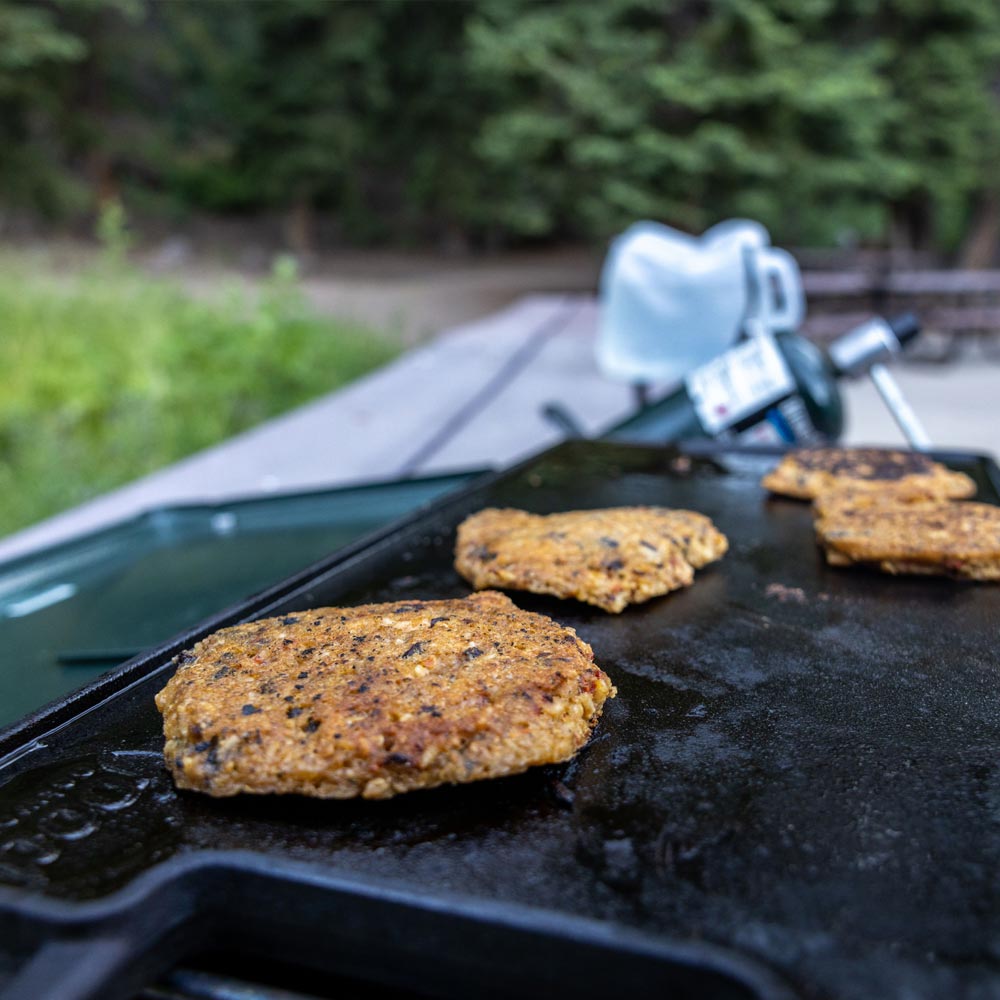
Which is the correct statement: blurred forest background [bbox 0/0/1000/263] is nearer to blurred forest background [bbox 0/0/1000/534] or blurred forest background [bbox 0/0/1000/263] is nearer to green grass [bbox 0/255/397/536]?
blurred forest background [bbox 0/0/1000/534]

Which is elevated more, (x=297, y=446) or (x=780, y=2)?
(x=780, y=2)

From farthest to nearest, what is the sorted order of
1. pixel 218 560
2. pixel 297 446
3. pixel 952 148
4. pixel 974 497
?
pixel 952 148, pixel 297 446, pixel 218 560, pixel 974 497

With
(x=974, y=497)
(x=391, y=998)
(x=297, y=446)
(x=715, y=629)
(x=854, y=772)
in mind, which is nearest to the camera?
(x=391, y=998)

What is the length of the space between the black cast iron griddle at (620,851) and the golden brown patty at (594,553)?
168 mm

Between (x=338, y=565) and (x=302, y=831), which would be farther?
(x=338, y=565)

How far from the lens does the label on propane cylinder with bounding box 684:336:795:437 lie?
Result: 2297 mm

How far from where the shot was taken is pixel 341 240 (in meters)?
17.6

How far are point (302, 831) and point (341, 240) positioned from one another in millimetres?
17672

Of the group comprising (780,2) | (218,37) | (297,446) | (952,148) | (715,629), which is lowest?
(297,446)

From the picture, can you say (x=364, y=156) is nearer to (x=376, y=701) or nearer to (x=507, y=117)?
(x=507, y=117)

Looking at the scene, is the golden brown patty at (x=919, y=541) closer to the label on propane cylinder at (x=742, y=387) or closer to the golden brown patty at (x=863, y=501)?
the golden brown patty at (x=863, y=501)

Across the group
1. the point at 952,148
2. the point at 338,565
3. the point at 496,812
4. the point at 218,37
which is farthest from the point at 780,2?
the point at 218,37

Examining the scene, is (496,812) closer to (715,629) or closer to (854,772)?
(854,772)

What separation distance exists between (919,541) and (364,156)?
50.5ft
